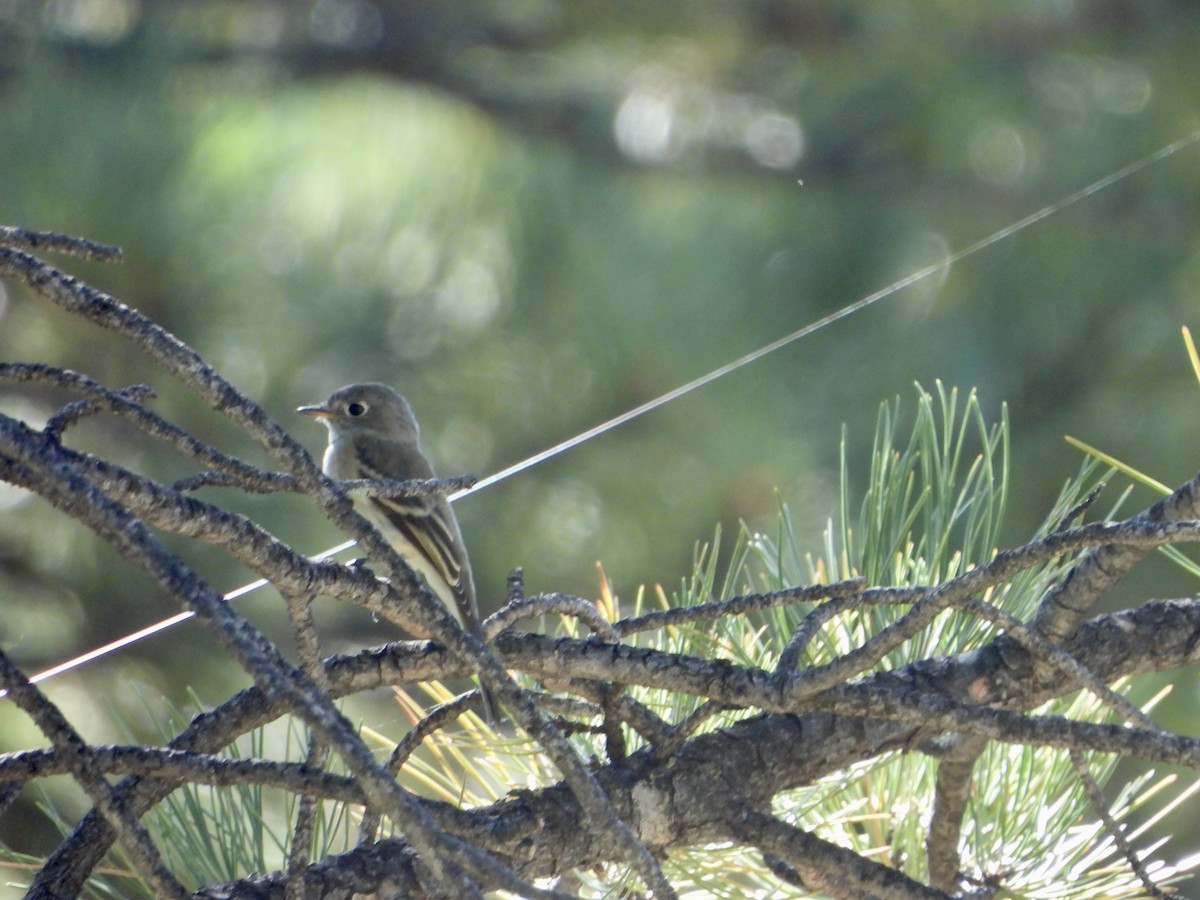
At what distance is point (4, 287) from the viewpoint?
372 centimetres

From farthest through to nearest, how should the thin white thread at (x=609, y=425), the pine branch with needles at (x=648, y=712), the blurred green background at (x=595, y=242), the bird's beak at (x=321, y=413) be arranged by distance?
the blurred green background at (x=595, y=242), the bird's beak at (x=321, y=413), the thin white thread at (x=609, y=425), the pine branch with needles at (x=648, y=712)

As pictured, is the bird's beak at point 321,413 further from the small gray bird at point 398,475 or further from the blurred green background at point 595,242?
the blurred green background at point 595,242

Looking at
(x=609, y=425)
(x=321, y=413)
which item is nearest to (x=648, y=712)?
(x=609, y=425)

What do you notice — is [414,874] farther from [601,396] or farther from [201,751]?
[601,396]

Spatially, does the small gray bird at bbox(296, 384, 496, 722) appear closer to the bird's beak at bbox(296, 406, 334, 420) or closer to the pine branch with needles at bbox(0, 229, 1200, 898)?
the bird's beak at bbox(296, 406, 334, 420)

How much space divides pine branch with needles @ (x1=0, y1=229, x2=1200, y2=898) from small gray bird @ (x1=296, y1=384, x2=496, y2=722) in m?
0.50

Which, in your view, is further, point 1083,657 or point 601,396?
point 601,396

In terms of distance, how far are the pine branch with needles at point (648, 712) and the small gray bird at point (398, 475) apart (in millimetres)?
502

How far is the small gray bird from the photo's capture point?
1.80 meters

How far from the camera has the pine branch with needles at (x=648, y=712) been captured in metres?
0.60

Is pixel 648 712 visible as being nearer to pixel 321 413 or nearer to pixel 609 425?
pixel 609 425

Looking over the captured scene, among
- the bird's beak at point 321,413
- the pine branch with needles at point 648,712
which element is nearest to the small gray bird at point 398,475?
the bird's beak at point 321,413

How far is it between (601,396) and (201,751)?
3.16m

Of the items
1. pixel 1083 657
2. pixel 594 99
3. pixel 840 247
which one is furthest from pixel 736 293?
pixel 1083 657
